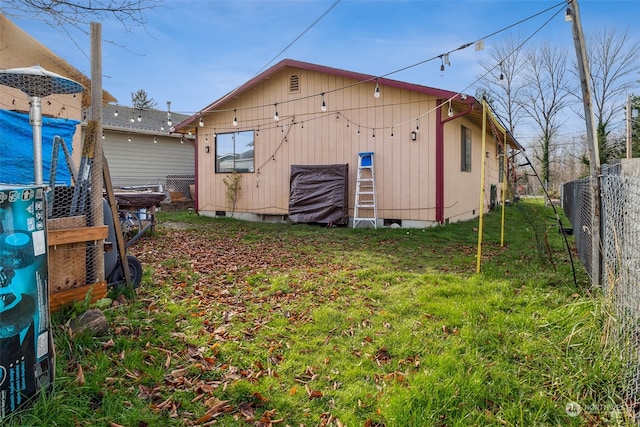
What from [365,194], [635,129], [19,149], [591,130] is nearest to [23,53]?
[19,149]

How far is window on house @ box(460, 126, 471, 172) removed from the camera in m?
10.6

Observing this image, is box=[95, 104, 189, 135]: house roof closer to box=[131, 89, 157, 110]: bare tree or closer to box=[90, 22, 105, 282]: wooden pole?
box=[90, 22, 105, 282]: wooden pole

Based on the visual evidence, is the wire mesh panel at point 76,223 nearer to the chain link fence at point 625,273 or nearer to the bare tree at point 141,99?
the chain link fence at point 625,273

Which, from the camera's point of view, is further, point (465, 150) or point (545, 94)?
point (545, 94)

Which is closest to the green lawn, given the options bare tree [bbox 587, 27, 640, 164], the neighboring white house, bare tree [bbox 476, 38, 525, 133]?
the neighboring white house

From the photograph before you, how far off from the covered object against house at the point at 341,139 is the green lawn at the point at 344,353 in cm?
433

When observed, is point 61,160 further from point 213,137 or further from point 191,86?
point 191,86

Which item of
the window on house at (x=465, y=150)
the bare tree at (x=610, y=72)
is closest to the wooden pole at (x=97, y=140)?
the window on house at (x=465, y=150)

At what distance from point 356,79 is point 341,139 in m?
1.43

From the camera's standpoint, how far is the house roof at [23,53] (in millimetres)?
6562

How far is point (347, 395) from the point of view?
2.35 m

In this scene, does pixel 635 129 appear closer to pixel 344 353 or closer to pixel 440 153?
pixel 440 153

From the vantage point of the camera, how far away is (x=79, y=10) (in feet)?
12.9

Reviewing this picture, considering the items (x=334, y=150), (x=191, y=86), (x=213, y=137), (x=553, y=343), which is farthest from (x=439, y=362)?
(x=191, y=86)
